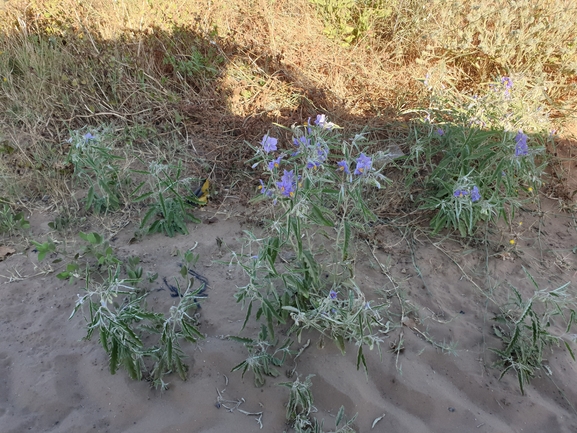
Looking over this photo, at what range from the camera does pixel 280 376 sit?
1.87 m

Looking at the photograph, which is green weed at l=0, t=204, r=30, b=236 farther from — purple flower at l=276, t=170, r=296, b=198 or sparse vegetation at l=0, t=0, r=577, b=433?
purple flower at l=276, t=170, r=296, b=198

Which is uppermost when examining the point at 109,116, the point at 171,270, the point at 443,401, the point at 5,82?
the point at 5,82

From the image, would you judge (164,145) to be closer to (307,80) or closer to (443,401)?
(307,80)

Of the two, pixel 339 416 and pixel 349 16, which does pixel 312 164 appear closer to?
pixel 339 416

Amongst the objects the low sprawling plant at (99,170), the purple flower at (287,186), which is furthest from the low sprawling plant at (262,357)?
the low sprawling plant at (99,170)

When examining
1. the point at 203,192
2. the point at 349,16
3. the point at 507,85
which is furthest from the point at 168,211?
the point at 349,16

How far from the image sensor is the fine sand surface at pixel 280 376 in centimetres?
177

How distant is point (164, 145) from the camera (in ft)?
11.2

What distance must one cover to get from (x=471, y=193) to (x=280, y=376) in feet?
4.36

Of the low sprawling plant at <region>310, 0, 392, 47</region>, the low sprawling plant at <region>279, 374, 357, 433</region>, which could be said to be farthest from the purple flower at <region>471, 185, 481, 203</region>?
the low sprawling plant at <region>310, 0, 392, 47</region>

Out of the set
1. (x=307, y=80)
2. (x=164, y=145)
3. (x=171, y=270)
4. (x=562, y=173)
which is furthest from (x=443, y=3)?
(x=171, y=270)

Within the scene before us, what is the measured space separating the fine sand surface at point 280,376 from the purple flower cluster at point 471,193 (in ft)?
1.36

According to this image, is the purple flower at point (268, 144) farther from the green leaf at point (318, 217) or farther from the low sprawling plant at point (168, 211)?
the low sprawling plant at point (168, 211)

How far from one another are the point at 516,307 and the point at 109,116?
10.8 ft
